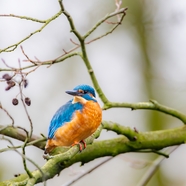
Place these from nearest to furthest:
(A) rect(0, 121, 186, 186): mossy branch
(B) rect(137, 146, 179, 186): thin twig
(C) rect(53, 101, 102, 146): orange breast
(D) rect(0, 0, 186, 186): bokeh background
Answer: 1. (C) rect(53, 101, 102, 146): orange breast
2. (A) rect(0, 121, 186, 186): mossy branch
3. (B) rect(137, 146, 179, 186): thin twig
4. (D) rect(0, 0, 186, 186): bokeh background

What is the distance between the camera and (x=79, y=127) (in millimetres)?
2855

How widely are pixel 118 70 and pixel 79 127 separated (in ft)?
17.8

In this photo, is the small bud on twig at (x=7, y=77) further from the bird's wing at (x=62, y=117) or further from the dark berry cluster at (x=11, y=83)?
the bird's wing at (x=62, y=117)

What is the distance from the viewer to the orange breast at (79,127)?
112 inches

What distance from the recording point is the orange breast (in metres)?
2.84

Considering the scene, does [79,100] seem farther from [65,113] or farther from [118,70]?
[118,70]

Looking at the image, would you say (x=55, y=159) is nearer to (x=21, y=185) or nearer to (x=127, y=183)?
(x=21, y=185)

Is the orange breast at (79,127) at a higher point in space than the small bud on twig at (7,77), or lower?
lower

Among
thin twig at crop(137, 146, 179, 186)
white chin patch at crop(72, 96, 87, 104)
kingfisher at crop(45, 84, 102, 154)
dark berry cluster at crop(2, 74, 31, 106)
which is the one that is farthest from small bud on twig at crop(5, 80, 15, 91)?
thin twig at crop(137, 146, 179, 186)

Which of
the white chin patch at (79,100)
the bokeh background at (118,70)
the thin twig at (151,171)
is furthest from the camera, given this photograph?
the bokeh background at (118,70)

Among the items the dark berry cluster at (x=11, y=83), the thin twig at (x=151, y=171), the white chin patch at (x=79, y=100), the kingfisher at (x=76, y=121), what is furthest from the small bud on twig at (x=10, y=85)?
the thin twig at (x=151, y=171)

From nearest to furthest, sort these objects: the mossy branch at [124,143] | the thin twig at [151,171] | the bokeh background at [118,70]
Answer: the mossy branch at [124,143], the thin twig at [151,171], the bokeh background at [118,70]

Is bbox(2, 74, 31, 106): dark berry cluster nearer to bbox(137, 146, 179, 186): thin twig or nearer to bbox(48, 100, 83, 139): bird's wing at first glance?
bbox(48, 100, 83, 139): bird's wing

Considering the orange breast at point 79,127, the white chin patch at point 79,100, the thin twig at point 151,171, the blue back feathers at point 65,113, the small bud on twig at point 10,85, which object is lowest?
the thin twig at point 151,171
